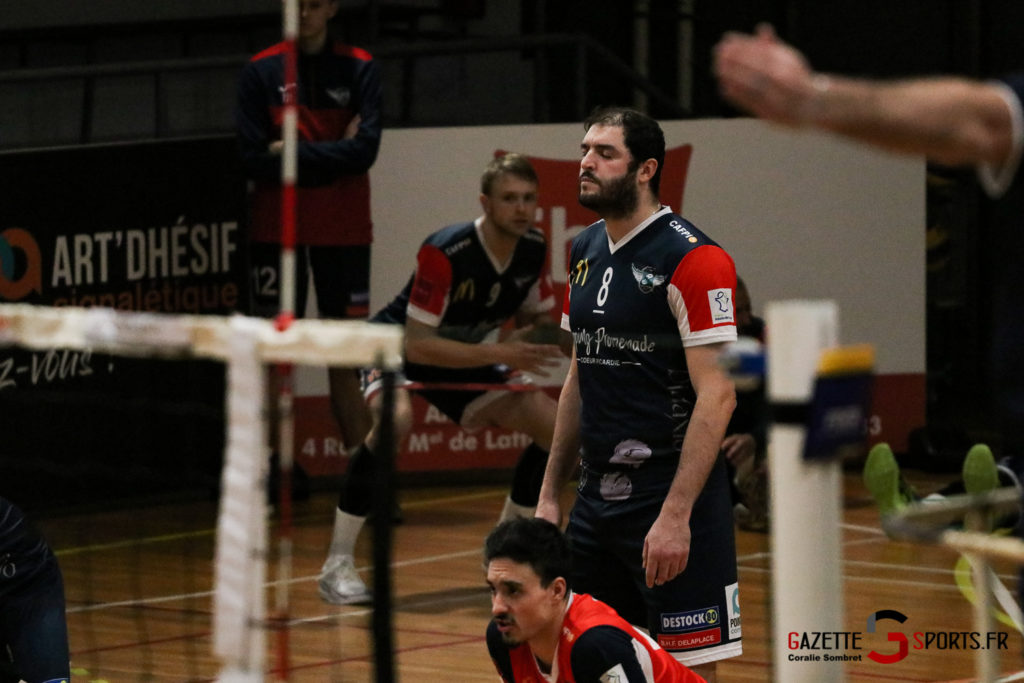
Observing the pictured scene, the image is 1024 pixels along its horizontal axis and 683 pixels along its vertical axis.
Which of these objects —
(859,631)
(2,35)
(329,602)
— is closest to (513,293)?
(329,602)

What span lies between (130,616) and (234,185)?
2.86 metres

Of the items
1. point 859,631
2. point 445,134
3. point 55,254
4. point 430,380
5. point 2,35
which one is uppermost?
point 2,35

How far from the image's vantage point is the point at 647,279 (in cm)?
451

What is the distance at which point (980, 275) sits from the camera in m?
12.7

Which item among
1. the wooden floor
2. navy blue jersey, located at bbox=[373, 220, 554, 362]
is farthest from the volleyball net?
navy blue jersey, located at bbox=[373, 220, 554, 362]

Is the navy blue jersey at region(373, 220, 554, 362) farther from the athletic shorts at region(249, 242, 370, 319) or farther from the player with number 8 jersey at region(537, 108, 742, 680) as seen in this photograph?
the player with number 8 jersey at region(537, 108, 742, 680)

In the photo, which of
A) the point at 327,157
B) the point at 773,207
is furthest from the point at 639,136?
the point at 773,207

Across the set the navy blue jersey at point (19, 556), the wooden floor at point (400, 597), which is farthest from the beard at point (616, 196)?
the navy blue jersey at point (19, 556)

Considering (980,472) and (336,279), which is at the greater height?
(336,279)

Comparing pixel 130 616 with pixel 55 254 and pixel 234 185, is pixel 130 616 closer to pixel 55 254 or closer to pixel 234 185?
pixel 55 254

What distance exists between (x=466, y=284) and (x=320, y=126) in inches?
73.1

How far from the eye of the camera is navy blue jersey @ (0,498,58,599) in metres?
4.92

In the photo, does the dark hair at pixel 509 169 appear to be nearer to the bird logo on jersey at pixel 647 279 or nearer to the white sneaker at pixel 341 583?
the white sneaker at pixel 341 583

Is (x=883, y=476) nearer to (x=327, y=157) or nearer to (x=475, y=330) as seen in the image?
(x=475, y=330)
